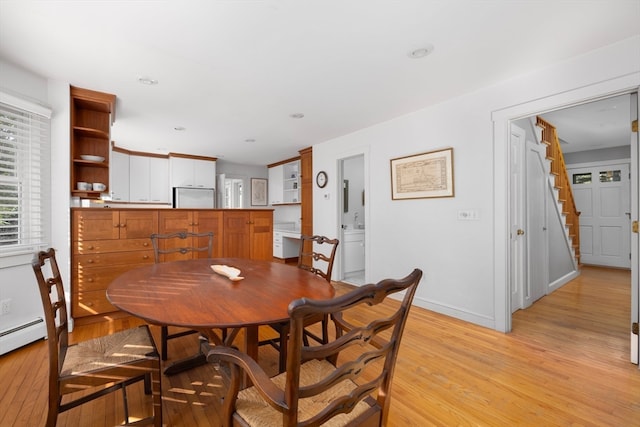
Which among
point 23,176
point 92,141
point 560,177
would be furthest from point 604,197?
point 23,176

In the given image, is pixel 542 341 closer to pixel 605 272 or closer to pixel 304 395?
pixel 304 395

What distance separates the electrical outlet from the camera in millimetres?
2381

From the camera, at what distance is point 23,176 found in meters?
2.58

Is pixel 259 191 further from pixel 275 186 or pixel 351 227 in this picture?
pixel 351 227

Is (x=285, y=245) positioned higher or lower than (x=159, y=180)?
lower

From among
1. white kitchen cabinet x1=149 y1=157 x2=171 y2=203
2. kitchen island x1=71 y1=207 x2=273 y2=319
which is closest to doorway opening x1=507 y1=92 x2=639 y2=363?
kitchen island x1=71 y1=207 x2=273 y2=319

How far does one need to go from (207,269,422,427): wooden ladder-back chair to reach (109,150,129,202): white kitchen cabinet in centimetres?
582

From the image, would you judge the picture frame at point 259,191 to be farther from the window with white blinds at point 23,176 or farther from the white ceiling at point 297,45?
the window with white blinds at point 23,176

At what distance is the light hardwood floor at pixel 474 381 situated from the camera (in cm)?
163

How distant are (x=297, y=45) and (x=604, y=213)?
23.3ft

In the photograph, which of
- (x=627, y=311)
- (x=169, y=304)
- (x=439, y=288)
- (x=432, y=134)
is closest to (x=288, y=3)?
(x=169, y=304)

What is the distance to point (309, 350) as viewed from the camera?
2.45 ft

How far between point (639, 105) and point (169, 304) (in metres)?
3.32

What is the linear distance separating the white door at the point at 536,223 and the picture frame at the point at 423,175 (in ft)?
3.32
